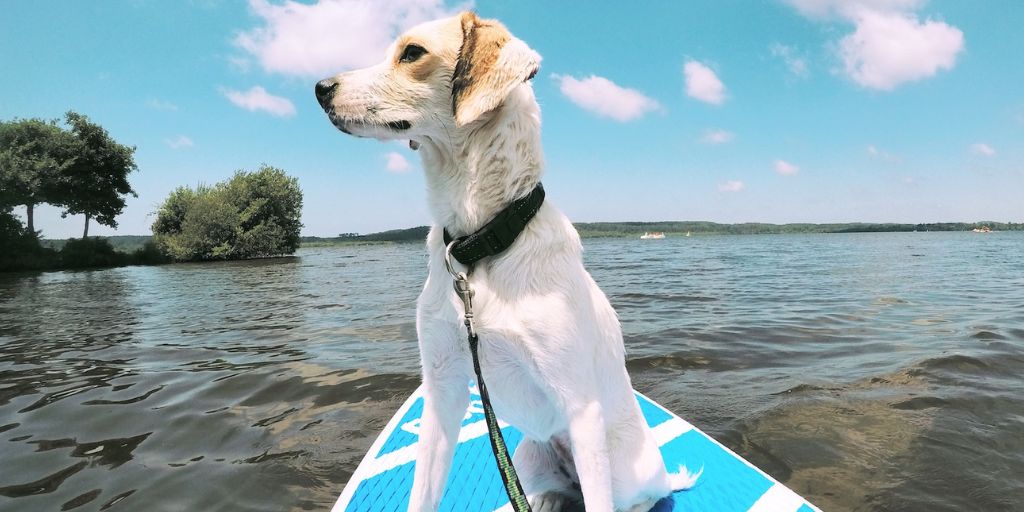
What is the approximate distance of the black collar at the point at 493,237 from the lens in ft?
7.07

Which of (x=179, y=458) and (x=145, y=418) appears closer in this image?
(x=179, y=458)

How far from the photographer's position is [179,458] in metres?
4.65

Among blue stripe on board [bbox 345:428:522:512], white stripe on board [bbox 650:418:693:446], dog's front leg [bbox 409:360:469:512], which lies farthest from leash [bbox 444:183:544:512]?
white stripe on board [bbox 650:418:693:446]

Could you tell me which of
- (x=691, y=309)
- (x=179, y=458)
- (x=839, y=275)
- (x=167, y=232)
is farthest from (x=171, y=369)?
(x=167, y=232)

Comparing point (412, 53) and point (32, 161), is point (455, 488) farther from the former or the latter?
point (32, 161)

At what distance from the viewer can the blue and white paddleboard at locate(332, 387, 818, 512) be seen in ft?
10.5

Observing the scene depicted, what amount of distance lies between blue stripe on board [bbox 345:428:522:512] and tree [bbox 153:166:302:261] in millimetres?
57471

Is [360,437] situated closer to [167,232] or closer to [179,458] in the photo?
[179,458]

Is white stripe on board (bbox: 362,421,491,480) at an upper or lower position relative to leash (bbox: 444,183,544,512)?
lower

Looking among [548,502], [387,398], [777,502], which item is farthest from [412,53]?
[387,398]

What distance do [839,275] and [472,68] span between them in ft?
77.2

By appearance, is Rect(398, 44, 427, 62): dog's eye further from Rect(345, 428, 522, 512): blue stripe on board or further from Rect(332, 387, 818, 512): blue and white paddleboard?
Rect(332, 387, 818, 512): blue and white paddleboard

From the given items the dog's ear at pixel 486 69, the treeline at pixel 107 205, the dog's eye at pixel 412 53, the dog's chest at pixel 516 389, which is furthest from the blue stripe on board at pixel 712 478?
the treeline at pixel 107 205

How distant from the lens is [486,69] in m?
2.17
